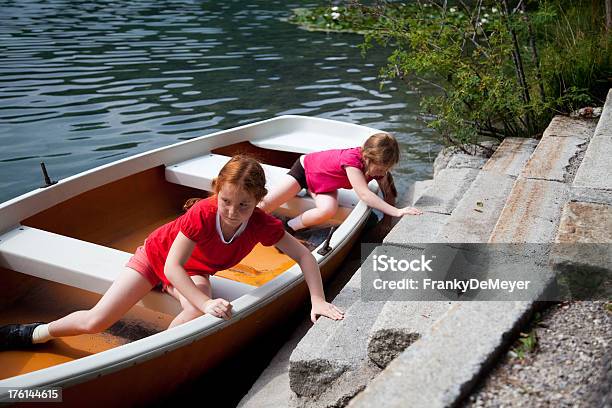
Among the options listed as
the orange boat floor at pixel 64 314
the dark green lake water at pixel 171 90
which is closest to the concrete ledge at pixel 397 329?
the dark green lake water at pixel 171 90

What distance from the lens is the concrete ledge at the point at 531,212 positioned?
299cm

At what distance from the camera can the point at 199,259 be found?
11.0ft

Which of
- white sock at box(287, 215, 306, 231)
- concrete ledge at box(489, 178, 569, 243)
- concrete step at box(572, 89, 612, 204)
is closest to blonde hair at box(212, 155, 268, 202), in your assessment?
concrete ledge at box(489, 178, 569, 243)

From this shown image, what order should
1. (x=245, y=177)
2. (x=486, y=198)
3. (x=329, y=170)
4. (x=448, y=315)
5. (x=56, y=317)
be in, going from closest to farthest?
Result: (x=448, y=315)
(x=245, y=177)
(x=56, y=317)
(x=486, y=198)
(x=329, y=170)

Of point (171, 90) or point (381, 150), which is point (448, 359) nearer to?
point (381, 150)

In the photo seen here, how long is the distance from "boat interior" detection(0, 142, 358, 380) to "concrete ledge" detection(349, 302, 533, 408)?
1.47 metres

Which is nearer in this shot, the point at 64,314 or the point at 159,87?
the point at 64,314

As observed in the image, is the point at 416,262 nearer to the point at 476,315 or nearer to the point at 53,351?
the point at 476,315

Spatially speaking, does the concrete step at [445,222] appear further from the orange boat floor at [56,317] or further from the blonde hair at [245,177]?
the orange boat floor at [56,317]

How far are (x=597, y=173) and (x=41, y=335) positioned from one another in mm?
2850

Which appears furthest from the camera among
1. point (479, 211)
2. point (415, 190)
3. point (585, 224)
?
point (415, 190)

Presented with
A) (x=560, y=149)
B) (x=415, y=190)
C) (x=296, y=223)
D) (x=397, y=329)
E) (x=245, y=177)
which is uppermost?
(x=245, y=177)

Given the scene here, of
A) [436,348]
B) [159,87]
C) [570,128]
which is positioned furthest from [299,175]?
[159,87]

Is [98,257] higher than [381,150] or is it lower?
lower
